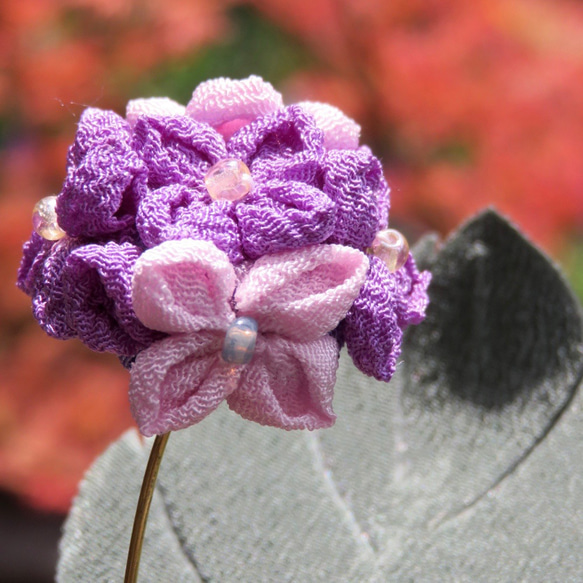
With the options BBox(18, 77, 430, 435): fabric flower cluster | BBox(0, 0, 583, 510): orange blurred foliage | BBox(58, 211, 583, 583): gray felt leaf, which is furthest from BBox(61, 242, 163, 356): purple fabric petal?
BBox(0, 0, 583, 510): orange blurred foliage

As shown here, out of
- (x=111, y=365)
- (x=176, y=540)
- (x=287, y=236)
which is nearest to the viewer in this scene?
(x=287, y=236)

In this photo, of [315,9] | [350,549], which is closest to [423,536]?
[350,549]

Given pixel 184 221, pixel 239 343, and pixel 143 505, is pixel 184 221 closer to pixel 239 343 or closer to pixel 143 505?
pixel 239 343

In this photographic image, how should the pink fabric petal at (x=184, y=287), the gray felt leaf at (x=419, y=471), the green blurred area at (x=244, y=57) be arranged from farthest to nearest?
the green blurred area at (x=244, y=57)
the gray felt leaf at (x=419, y=471)
the pink fabric petal at (x=184, y=287)

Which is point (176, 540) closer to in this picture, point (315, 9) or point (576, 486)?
point (576, 486)

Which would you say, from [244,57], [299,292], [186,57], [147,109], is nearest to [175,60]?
[186,57]

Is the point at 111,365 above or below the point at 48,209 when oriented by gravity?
above

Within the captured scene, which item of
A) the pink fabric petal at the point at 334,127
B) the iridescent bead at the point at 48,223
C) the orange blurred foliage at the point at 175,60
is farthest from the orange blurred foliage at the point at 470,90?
the iridescent bead at the point at 48,223

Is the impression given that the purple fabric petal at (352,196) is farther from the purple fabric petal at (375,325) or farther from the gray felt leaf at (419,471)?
the gray felt leaf at (419,471)
